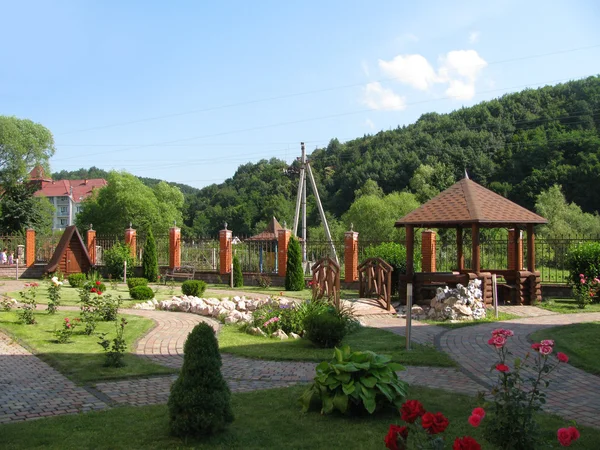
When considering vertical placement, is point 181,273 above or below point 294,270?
below

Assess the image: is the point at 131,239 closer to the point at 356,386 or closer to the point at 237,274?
the point at 237,274

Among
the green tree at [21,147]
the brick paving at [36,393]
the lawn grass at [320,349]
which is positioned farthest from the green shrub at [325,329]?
the green tree at [21,147]

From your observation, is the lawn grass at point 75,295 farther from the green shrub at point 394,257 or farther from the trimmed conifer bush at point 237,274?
the green shrub at point 394,257

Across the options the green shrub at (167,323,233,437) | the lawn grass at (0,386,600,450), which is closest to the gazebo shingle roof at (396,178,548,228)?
the lawn grass at (0,386,600,450)

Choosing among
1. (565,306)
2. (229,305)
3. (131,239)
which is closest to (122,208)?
(131,239)

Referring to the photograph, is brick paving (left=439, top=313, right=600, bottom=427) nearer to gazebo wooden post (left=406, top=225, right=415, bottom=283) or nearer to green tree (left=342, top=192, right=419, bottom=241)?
gazebo wooden post (left=406, top=225, right=415, bottom=283)

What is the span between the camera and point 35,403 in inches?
220

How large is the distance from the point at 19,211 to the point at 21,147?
5387 mm

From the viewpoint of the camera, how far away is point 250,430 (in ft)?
15.2

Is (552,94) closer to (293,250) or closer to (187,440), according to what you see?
(293,250)

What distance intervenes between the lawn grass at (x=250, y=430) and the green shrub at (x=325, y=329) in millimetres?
3129

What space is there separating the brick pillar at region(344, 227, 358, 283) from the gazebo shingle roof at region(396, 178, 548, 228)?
5538mm

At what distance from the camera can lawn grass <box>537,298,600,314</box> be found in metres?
13.8

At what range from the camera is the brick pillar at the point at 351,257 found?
20.7 meters
